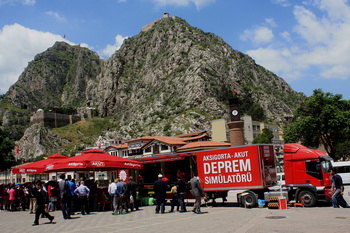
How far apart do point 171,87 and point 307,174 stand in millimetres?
101530

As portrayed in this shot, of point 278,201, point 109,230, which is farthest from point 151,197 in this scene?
point 109,230

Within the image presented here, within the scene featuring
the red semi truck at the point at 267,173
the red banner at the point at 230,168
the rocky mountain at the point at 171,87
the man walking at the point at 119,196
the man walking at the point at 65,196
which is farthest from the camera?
the rocky mountain at the point at 171,87

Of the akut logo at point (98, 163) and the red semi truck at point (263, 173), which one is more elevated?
the akut logo at point (98, 163)

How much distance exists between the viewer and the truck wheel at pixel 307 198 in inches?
689

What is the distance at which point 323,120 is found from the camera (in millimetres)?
47688

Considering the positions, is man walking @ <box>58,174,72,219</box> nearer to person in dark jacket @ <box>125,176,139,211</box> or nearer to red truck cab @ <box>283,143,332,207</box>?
person in dark jacket @ <box>125,176,139,211</box>

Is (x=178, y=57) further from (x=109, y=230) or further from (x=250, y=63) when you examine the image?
(x=109, y=230)

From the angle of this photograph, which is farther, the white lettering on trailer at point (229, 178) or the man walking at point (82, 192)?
the white lettering on trailer at point (229, 178)

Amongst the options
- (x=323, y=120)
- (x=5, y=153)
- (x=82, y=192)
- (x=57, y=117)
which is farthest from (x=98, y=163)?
(x=57, y=117)

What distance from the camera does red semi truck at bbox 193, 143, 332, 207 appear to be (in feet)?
58.3

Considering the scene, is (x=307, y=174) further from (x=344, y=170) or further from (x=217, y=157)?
(x=344, y=170)

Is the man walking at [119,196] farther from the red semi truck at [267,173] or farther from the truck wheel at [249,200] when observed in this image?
the truck wheel at [249,200]

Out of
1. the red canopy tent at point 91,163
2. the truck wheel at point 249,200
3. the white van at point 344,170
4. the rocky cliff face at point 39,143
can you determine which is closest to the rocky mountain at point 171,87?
the rocky cliff face at point 39,143

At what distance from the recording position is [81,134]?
132m
